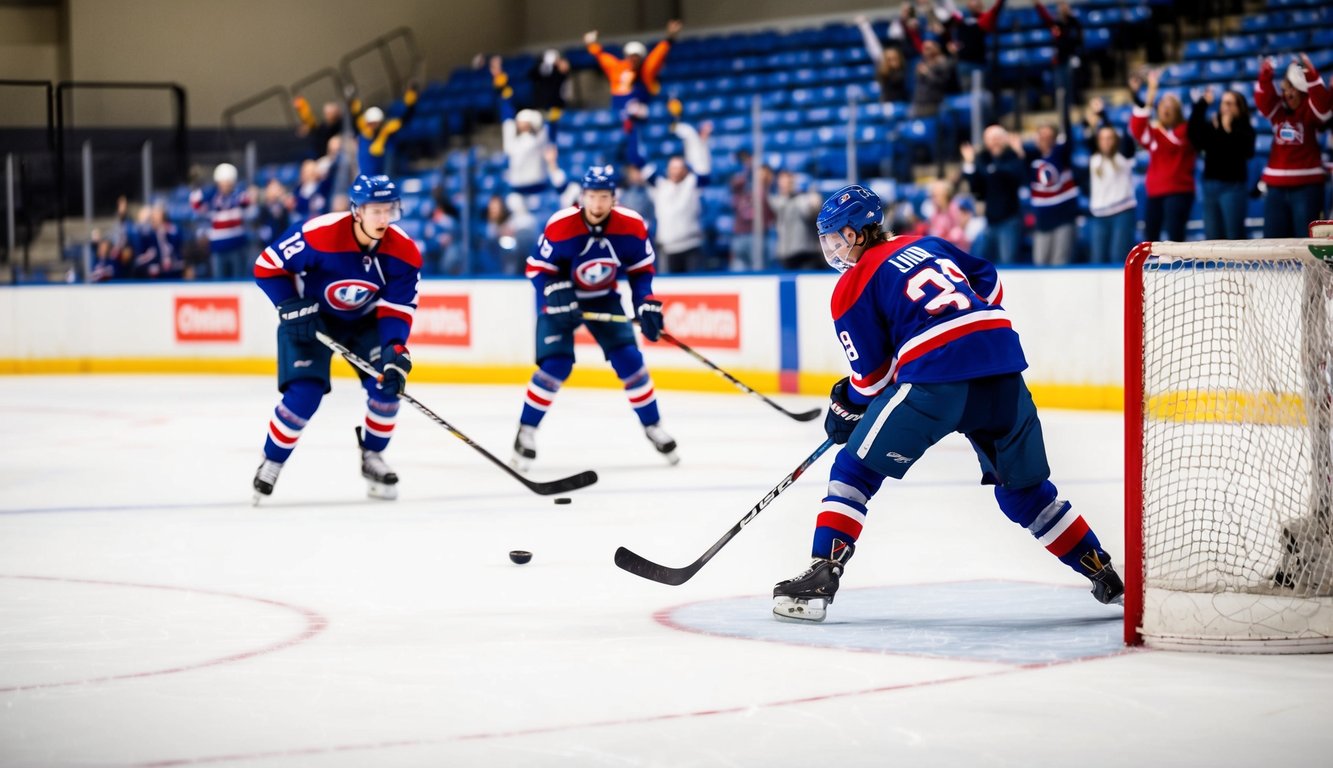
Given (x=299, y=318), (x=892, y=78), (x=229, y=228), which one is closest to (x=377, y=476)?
(x=299, y=318)

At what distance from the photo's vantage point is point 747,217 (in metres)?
12.2

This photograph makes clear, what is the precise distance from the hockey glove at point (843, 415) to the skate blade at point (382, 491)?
3.05m

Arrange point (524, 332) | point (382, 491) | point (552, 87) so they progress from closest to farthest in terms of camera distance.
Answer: point (382, 491)
point (524, 332)
point (552, 87)

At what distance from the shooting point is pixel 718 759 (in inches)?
119

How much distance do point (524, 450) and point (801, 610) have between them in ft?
12.7

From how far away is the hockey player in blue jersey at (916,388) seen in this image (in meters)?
4.08

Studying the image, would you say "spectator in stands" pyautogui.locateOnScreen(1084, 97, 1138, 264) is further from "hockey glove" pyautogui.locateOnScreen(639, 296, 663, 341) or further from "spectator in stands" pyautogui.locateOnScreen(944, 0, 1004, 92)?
"hockey glove" pyautogui.locateOnScreen(639, 296, 663, 341)

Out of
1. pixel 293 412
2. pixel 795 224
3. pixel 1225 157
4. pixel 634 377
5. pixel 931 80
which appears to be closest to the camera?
pixel 293 412

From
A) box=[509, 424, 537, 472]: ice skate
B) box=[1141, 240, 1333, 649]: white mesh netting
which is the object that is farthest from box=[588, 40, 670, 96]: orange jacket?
box=[1141, 240, 1333, 649]: white mesh netting

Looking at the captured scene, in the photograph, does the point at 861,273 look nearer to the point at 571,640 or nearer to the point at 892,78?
the point at 571,640

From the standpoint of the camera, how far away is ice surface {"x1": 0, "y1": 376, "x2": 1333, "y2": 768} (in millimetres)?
3150

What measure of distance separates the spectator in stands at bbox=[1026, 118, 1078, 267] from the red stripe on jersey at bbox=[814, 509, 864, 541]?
21.5ft

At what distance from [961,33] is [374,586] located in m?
8.82

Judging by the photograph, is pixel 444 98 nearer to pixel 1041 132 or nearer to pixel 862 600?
pixel 1041 132
